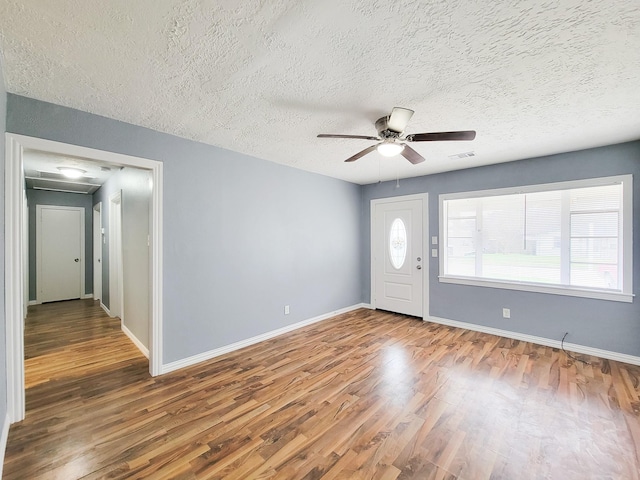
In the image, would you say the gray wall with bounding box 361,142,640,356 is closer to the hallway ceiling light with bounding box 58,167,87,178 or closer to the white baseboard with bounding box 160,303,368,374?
the white baseboard with bounding box 160,303,368,374

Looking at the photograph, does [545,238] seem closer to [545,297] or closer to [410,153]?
[545,297]

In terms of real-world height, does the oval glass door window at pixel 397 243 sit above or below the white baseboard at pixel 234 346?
above

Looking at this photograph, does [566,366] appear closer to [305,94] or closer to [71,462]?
[305,94]

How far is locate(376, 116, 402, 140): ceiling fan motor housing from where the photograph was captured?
7.74ft

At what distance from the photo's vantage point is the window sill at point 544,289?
3.14 meters

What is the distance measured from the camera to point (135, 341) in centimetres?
366

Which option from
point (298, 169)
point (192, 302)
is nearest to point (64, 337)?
point (192, 302)

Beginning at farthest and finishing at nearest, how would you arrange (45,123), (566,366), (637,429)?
(566,366)
(45,123)
(637,429)

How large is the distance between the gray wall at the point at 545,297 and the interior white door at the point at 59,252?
7.56 meters

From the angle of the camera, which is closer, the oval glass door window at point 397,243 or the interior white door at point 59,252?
the oval glass door window at point 397,243

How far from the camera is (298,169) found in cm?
428

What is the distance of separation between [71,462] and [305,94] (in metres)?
2.93

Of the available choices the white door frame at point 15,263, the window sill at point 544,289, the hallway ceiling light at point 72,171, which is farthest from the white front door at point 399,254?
the hallway ceiling light at point 72,171

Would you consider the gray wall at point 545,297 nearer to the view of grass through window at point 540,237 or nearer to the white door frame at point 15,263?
the view of grass through window at point 540,237
